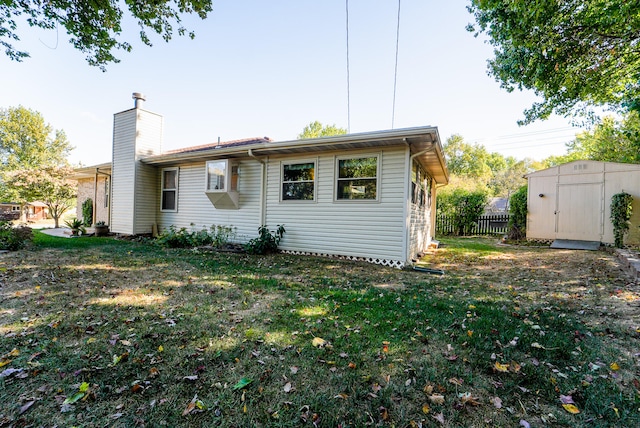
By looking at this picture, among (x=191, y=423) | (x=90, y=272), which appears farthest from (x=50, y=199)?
(x=191, y=423)

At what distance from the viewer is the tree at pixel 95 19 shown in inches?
223

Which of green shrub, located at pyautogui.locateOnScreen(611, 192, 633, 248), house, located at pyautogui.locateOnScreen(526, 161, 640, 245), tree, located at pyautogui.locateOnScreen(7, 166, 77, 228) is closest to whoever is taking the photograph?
green shrub, located at pyautogui.locateOnScreen(611, 192, 633, 248)

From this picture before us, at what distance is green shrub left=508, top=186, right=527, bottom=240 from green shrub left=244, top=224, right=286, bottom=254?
10509mm

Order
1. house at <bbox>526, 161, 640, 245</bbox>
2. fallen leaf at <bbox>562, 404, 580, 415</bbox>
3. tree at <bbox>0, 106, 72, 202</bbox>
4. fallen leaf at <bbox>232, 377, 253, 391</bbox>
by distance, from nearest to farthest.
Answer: fallen leaf at <bbox>562, 404, 580, 415</bbox>, fallen leaf at <bbox>232, 377, 253, 391</bbox>, house at <bbox>526, 161, 640, 245</bbox>, tree at <bbox>0, 106, 72, 202</bbox>

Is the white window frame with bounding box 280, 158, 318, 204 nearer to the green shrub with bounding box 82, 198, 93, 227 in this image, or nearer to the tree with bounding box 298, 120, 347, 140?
the green shrub with bounding box 82, 198, 93, 227

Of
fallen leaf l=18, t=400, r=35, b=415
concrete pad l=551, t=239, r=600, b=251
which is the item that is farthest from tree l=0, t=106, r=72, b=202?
concrete pad l=551, t=239, r=600, b=251

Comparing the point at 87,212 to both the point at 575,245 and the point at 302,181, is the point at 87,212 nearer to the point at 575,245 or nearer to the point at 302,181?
the point at 302,181

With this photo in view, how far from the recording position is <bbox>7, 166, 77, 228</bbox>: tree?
15117 mm

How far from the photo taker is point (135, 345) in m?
2.45

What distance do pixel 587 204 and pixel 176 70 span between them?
16.9 meters

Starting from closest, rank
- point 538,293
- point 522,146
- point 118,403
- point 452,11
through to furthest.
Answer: point 118,403 < point 538,293 < point 452,11 < point 522,146

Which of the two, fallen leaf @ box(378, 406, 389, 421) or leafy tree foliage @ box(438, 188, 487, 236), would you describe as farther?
leafy tree foliage @ box(438, 188, 487, 236)

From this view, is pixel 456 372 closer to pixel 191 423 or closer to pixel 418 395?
pixel 418 395

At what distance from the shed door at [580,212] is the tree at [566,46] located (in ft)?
10.7
